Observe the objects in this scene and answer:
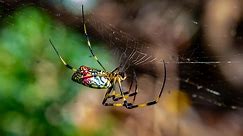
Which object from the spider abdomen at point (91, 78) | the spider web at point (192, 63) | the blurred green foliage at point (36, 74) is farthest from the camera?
the blurred green foliage at point (36, 74)

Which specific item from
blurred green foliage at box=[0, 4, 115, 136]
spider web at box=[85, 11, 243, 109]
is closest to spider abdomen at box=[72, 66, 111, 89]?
spider web at box=[85, 11, 243, 109]

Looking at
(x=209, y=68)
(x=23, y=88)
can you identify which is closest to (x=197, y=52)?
(x=209, y=68)

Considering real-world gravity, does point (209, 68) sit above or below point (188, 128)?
above

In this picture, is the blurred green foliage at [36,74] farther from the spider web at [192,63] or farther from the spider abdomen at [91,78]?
the spider abdomen at [91,78]

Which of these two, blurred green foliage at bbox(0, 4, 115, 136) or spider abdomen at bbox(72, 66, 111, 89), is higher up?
spider abdomen at bbox(72, 66, 111, 89)

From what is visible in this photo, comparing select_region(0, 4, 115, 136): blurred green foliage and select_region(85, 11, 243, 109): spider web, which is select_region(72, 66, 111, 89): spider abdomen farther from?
select_region(0, 4, 115, 136): blurred green foliage

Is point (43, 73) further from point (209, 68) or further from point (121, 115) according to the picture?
point (209, 68)

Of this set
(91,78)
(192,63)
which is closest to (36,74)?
(91,78)

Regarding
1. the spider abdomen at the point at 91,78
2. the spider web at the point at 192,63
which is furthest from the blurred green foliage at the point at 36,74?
the spider abdomen at the point at 91,78

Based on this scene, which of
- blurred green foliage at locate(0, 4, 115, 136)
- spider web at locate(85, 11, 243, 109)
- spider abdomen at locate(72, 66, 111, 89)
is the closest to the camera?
spider abdomen at locate(72, 66, 111, 89)
